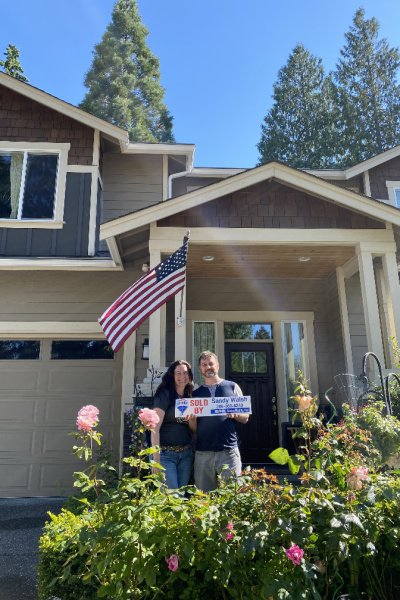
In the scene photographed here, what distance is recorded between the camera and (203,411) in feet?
10.5

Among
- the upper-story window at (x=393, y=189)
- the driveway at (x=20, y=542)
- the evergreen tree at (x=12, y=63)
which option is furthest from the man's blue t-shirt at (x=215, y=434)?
the evergreen tree at (x=12, y=63)

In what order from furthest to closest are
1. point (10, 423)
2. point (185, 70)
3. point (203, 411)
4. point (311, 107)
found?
1. point (311, 107)
2. point (185, 70)
3. point (10, 423)
4. point (203, 411)

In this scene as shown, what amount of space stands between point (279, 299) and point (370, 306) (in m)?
2.06

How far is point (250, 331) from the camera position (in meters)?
7.64

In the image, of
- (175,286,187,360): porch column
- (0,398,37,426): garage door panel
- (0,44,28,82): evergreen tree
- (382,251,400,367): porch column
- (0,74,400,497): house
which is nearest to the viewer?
(175,286,187,360): porch column

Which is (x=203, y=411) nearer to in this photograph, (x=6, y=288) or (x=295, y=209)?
(x=295, y=209)

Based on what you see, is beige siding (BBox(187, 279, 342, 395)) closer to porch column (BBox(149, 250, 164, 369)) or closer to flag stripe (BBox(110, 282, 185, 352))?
porch column (BBox(149, 250, 164, 369))

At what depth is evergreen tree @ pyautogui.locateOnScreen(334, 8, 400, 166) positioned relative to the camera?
75.0 ft

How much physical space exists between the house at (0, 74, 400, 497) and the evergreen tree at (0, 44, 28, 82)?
14487 millimetres

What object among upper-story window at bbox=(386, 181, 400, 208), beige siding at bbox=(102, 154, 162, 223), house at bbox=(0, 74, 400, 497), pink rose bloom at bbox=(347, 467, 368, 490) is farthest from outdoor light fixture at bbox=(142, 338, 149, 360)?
upper-story window at bbox=(386, 181, 400, 208)

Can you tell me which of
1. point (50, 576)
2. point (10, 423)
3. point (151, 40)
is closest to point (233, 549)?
point (50, 576)

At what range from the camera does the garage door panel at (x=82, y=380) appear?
6.63 meters

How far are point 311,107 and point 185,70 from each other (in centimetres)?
1231

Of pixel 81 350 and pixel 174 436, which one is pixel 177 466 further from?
pixel 81 350
